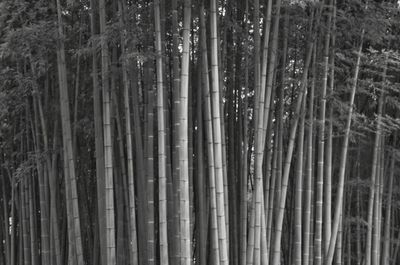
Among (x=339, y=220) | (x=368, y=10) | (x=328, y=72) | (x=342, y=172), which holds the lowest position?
(x=339, y=220)

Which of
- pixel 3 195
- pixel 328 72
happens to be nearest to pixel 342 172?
pixel 328 72

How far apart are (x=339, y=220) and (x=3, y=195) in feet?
11.3

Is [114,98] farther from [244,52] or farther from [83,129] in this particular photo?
[244,52]

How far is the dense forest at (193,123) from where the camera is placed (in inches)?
152

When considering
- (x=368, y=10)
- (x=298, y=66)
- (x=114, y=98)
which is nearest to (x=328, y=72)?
(x=298, y=66)

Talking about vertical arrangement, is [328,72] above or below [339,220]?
above

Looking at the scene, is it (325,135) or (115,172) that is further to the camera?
(325,135)

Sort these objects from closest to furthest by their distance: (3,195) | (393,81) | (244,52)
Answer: (244,52) < (393,81) < (3,195)

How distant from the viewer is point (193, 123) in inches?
175

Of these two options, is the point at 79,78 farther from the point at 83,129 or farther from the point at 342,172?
the point at 342,172

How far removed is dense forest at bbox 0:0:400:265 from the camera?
3873 millimetres

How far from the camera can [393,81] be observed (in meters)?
5.54

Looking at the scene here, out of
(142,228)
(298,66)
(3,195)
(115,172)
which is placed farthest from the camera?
(3,195)

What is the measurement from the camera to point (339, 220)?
194 inches
